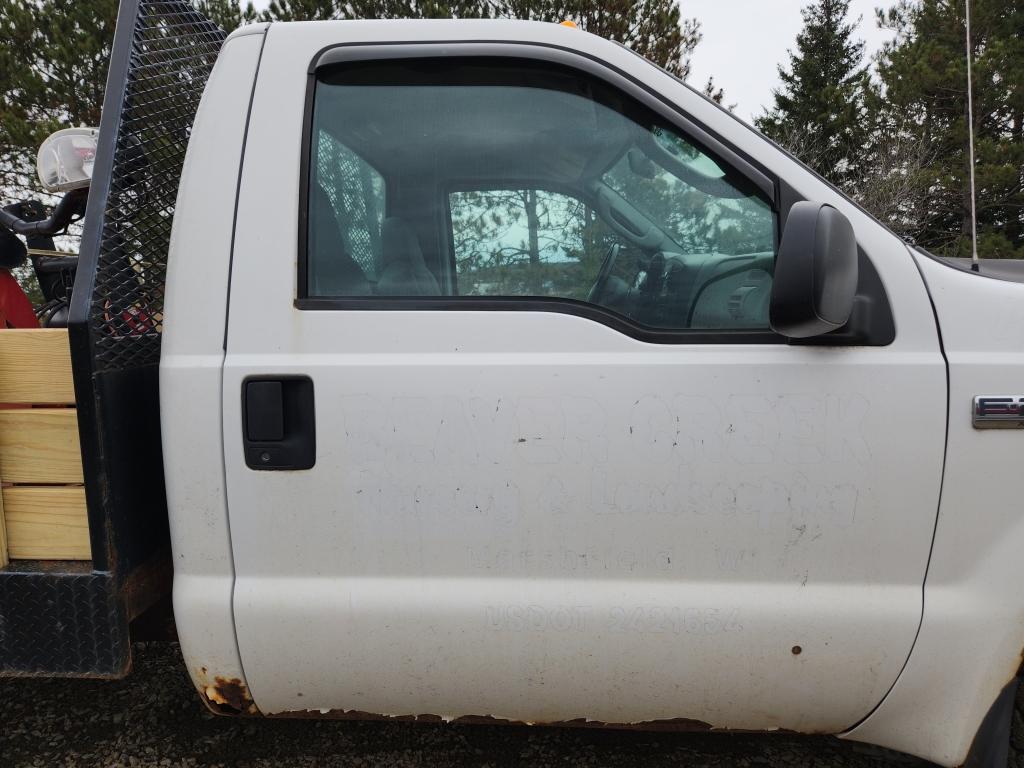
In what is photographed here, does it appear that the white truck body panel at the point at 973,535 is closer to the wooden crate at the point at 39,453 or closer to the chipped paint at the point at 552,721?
the chipped paint at the point at 552,721

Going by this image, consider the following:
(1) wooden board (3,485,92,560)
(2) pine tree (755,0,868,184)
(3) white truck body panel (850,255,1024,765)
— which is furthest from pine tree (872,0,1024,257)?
(1) wooden board (3,485,92,560)

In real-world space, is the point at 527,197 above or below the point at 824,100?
below

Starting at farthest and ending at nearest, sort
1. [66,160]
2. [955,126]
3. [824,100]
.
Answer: [824,100] < [955,126] < [66,160]

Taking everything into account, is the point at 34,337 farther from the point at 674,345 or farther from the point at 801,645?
the point at 801,645

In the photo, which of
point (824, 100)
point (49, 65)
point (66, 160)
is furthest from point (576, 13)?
point (824, 100)

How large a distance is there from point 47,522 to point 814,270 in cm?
178

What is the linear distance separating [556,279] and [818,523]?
0.80 metres

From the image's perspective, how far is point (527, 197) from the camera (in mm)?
1710

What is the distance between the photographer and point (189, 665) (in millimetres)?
1669

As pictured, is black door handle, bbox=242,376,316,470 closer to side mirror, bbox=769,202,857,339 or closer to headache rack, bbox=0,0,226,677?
headache rack, bbox=0,0,226,677

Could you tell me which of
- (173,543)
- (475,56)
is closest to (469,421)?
(173,543)

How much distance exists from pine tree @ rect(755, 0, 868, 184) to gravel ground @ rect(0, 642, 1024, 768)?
27.6 m

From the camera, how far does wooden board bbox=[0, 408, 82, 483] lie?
1618mm

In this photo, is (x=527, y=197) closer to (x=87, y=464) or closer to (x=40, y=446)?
(x=87, y=464)
